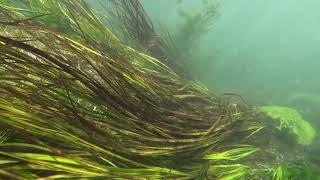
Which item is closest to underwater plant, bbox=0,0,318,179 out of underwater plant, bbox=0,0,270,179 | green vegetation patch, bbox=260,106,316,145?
underwater plant, bbox=0,0,270,179

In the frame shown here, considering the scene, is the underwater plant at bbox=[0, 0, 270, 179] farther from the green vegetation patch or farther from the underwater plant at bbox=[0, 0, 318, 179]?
the green vegetation patch

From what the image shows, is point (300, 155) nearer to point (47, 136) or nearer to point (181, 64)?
point (181, 64)

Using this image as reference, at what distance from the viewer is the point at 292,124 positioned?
14.5 feet

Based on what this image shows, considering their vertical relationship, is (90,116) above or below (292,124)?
below

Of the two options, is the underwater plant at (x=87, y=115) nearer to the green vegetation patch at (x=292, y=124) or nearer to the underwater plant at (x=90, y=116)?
the underwater plant at (x=90, y=116)

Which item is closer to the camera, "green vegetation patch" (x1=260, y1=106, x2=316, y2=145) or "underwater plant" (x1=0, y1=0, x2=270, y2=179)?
"underwater plant" (x1=0, y1=0, x2=270, y2=179)

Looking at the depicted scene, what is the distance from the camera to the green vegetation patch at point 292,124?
14.2ft

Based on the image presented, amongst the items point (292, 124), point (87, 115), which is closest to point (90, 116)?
point (87, 115)

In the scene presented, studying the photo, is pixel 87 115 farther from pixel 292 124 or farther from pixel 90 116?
pixel 292 124

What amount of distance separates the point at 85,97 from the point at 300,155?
278 centimetres

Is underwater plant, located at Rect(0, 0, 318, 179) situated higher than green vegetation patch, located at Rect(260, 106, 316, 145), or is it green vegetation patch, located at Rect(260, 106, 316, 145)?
green vegetation patch, located at Rect(260, 106, 316, 145)

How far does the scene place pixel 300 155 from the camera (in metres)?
4.14

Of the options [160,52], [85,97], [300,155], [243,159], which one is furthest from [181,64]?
[85,97]

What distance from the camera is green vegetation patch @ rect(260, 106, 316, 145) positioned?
4.34m
